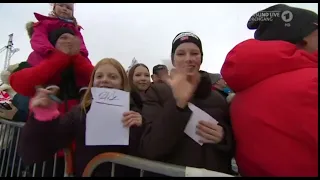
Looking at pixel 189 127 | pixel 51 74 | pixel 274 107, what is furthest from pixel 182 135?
pixel 51 74

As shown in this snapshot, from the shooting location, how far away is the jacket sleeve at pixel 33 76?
2.40 m

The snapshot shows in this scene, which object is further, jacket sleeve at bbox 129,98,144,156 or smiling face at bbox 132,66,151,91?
smiling face at bbox 132,66,151,91

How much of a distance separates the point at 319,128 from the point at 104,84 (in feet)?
4.32

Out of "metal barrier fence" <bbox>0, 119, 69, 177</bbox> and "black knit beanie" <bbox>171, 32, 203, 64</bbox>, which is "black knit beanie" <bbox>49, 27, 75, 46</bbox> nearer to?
"metal barrier fence" <bbox>0, 119, 69, 177</bbox>

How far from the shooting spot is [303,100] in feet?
4.50

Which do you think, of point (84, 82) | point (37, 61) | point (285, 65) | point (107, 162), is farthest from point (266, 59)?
point (37, 61)

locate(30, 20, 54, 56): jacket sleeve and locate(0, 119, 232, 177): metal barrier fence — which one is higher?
locate(30, 20, 54, 56): jacket sleeve

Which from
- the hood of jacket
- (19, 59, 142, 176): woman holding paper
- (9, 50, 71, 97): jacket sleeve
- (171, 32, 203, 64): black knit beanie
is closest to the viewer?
the hood of jacket

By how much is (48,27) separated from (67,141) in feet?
4.08

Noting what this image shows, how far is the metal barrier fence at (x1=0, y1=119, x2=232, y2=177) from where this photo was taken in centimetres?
145

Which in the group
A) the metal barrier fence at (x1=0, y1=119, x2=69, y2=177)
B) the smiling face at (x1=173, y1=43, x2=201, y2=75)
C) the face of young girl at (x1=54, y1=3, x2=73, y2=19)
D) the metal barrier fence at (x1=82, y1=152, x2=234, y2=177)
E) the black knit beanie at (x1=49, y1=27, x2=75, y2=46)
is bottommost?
the metal barrier fence at (x1=0, y1=119, x2=69, y2=177)

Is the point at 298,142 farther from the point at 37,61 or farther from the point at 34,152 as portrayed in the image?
the point at 37,61

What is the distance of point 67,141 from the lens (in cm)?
204

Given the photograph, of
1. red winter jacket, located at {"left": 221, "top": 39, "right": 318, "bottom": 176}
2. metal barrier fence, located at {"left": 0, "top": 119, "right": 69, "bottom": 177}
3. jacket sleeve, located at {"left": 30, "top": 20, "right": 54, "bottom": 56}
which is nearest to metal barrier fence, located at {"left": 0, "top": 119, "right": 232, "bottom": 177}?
metal barrier fence, located at {"left": 0, "top": 119, "right": 69, "bottom": 177}
